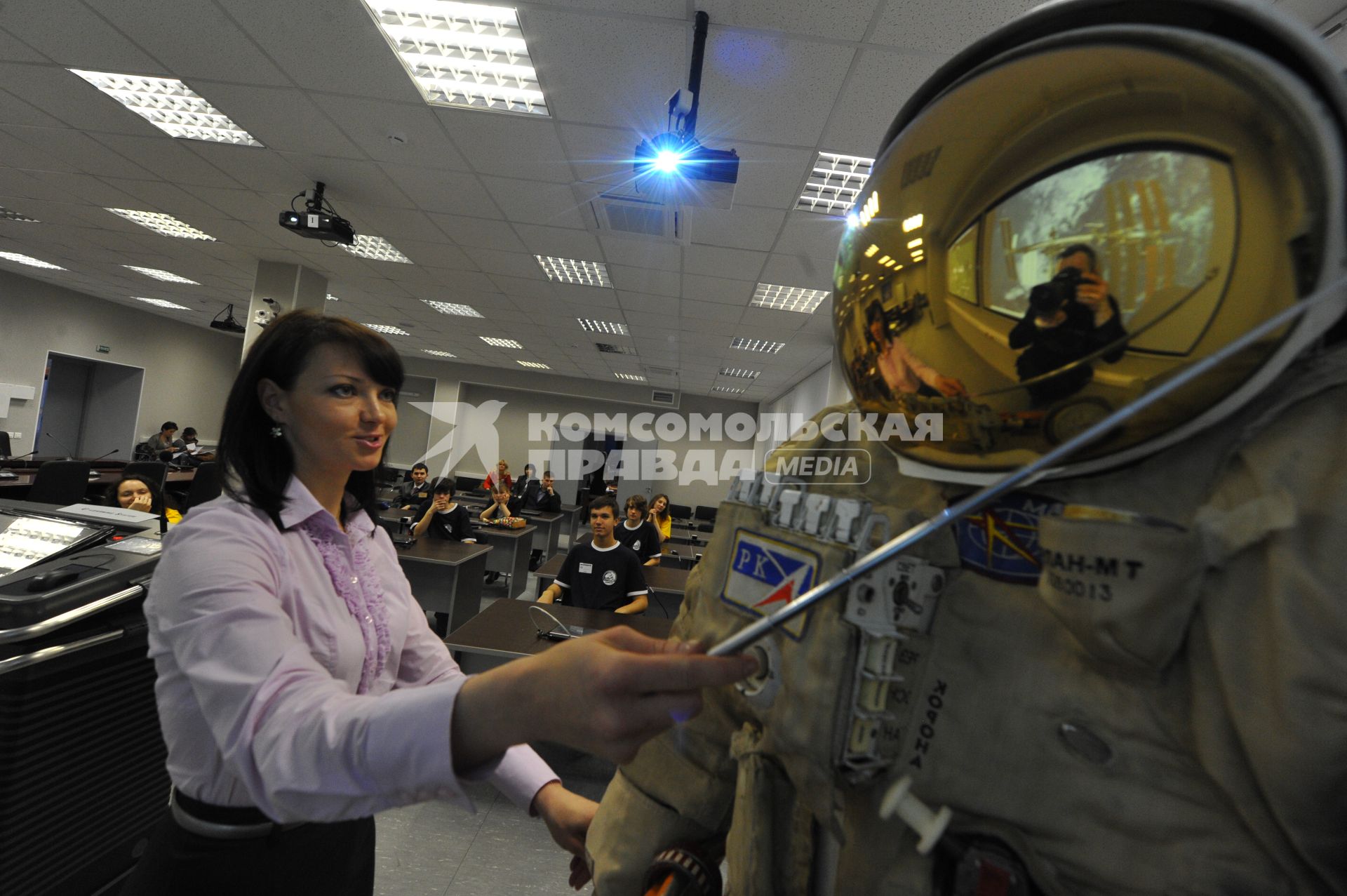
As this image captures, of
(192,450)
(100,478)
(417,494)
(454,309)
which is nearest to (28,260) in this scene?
(192,450)

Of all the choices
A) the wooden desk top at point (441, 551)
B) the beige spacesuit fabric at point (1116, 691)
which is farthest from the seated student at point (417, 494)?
the beige spacesuit fabric at point (1116, 691)

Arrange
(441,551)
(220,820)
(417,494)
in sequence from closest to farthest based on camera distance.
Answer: (220,820) < (441,551) < (417,494)

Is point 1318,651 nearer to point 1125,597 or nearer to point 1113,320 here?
point 1125,597

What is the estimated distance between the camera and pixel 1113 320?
38cm

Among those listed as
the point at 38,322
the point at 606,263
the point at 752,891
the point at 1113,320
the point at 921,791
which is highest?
the point at 606,263

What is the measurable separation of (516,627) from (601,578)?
0.85 metres

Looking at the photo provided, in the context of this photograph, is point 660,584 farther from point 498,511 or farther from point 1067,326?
point 1067,326

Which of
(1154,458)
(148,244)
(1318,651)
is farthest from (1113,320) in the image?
(148,244)

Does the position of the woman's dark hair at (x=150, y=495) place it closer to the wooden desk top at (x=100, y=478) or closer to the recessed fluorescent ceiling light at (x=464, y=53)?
the wooden desk top at (x=100, y=478)

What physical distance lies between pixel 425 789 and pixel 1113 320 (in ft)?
1.96

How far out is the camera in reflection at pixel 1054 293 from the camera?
389 millimetres

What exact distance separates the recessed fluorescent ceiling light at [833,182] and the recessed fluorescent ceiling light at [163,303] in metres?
10.8

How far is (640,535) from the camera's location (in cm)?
448

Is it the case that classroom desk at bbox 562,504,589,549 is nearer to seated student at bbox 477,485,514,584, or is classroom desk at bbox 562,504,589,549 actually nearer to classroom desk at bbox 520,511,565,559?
classroom desk at bbox 520,511,565,559
